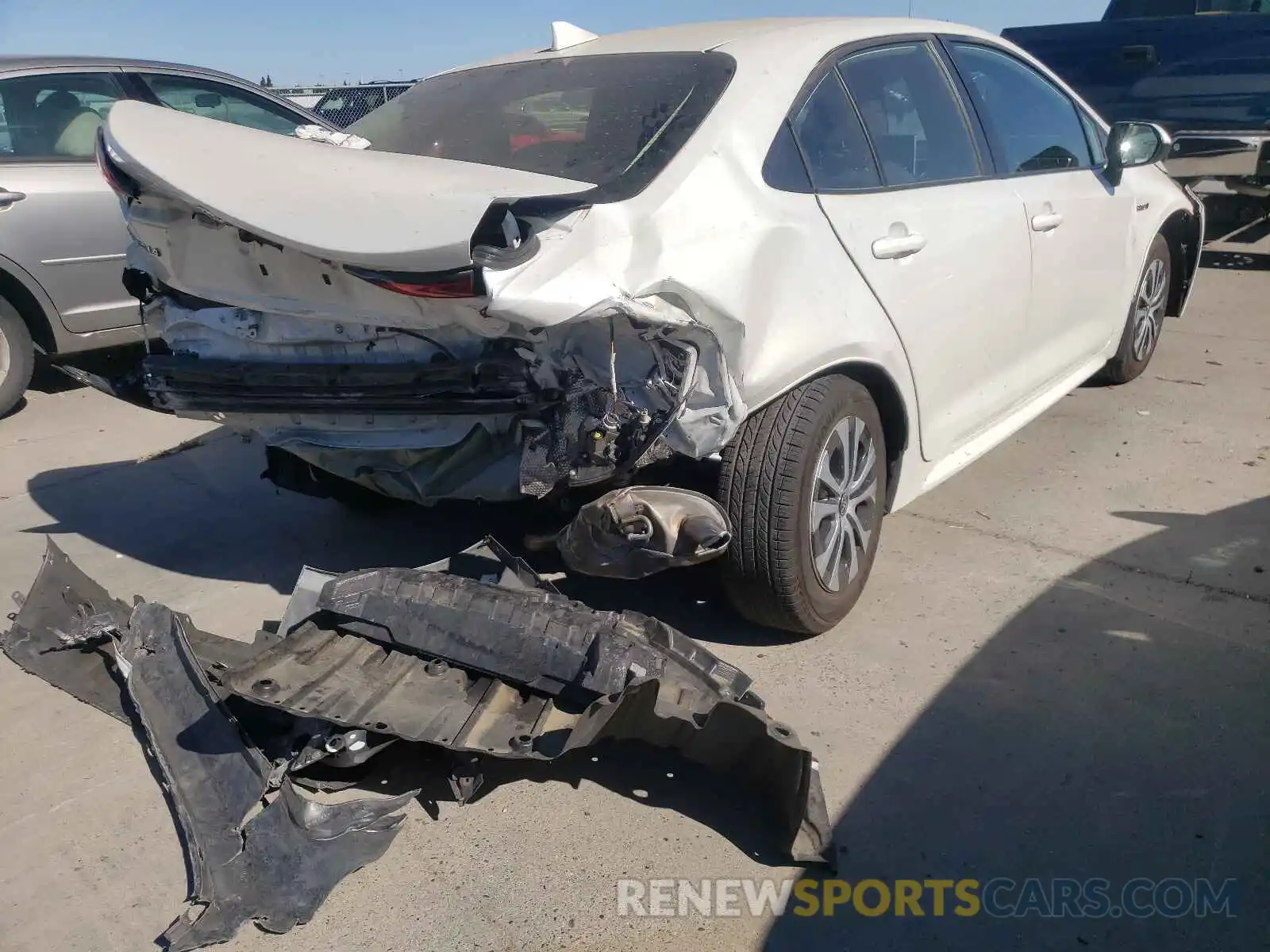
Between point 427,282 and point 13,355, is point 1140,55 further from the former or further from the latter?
point 13,355

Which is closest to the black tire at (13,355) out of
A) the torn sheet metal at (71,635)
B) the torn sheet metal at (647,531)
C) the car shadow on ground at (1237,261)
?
the torn sheet metal at (71,635)

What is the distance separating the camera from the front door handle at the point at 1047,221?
12.6 ft

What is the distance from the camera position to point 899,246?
124 inches

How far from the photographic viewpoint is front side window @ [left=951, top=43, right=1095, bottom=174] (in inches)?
151

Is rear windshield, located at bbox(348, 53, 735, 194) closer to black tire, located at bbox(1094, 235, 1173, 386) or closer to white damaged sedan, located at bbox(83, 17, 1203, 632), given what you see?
white damaged sedan, located at bbox(83, 17, 1203, 632)

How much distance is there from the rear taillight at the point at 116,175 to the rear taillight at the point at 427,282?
731 mm

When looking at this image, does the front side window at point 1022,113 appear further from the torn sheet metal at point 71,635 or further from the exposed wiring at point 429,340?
the torn sheet metal at point 71,635

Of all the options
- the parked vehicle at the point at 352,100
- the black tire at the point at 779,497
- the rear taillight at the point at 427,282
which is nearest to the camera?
the rear taillight at the point at 427,282

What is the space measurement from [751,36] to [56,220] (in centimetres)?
409

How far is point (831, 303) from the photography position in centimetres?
289

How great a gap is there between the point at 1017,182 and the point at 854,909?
269cm

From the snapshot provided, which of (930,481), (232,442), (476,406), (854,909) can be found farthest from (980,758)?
(232,442)

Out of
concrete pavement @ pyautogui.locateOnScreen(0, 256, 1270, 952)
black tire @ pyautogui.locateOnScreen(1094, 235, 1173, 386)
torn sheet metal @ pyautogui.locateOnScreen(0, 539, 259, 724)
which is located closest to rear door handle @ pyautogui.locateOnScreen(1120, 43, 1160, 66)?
black tire @ pyautogui.locateOnScreen(1094, 235, 1173, 386)

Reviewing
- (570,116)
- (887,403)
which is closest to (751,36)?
(570,116)
